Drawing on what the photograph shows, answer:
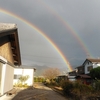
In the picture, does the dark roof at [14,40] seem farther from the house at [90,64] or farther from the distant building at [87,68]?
the house at [90,64]

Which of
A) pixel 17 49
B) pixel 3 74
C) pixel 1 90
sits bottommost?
pixel 1 90

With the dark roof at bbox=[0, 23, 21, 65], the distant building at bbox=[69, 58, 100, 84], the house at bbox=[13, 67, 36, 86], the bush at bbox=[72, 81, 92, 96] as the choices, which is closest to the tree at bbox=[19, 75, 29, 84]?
the house at bbox=[13, 67, 36, 86]

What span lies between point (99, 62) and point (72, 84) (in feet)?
88.1

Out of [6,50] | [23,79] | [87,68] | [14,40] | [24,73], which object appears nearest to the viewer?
[6,50]

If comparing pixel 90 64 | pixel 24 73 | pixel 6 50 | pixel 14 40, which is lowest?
pixel 24 73

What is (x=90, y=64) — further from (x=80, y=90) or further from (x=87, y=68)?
(x=80, y=90)

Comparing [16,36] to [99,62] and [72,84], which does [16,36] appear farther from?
[99,62]

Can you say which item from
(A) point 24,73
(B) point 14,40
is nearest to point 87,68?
(A) point 24,73

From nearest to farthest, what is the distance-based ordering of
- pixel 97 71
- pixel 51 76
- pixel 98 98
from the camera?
pixel 98 98, pixel 97 71, pixel 51 76

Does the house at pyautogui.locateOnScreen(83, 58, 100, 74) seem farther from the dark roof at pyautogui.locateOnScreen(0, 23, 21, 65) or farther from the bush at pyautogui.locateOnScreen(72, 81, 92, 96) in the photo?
the dark roof at pyautogui.locateOnScreen(0, 23, 21, 65)

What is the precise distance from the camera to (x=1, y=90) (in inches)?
427

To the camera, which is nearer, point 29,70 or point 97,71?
point 97,71

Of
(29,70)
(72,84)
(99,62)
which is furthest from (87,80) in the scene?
(72,84)

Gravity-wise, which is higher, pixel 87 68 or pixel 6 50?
pixel 87 68
